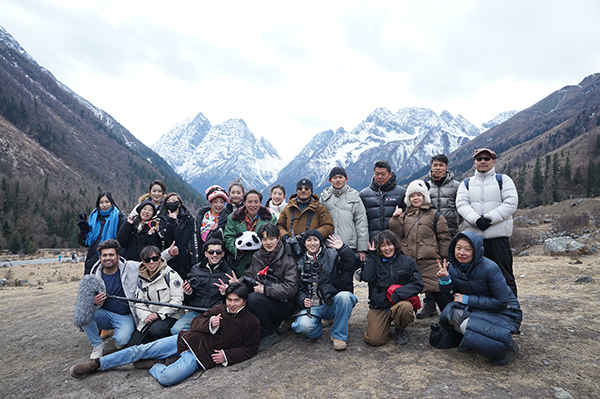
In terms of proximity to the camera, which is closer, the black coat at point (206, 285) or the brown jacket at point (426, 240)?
the brown jacket at point (426, 240)

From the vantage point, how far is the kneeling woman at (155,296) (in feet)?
17.1

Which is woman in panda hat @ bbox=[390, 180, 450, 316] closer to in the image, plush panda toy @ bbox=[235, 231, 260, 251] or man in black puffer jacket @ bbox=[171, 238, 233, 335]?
plush panda toy @ bbox=[235, 231, 260, 251]

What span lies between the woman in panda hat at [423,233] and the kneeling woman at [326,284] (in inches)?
41.4

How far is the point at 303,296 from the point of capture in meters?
5.13

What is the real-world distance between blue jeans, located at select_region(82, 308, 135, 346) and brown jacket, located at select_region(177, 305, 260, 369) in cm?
125

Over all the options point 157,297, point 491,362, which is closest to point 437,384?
point 491,362

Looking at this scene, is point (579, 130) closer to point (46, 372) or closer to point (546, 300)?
point (546, 300)

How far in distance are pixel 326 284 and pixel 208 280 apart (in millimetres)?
2051

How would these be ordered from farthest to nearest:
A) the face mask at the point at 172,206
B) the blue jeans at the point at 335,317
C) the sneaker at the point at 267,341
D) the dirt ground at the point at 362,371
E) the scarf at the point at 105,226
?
the scarf at the point at 105,226 < the face mask at the point at 172,206 < the sneaker at the point at 267,341 < the blue jeans at the point at 335,317 < the dirt ground at the point at 362,371

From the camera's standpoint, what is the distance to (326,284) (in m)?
5.06

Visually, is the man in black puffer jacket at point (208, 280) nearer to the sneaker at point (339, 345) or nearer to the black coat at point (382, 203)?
the sneaker at point (339, 345)

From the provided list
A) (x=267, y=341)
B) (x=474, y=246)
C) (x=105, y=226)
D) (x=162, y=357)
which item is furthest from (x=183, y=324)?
(x=474, y=246)

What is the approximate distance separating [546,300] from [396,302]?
426 cm

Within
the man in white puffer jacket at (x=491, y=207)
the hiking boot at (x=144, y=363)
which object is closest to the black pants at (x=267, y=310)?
the hiking boot at (x=144, y=363)
